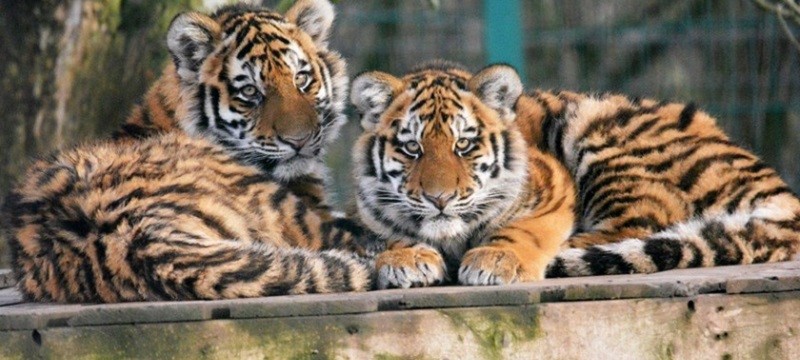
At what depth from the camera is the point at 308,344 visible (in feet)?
11.3

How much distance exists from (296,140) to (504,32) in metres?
3.04

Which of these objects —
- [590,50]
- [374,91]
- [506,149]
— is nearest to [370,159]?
[374,91]

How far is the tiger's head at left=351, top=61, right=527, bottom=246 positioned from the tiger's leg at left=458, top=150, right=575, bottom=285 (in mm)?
97

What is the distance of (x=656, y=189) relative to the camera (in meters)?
4.45

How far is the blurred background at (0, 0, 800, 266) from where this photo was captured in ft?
19.7

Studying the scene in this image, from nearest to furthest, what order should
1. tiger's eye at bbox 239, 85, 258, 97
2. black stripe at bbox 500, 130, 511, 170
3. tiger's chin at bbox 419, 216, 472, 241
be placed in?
tiger's chin at bbox 419, 216, 472, 241, black stripe at bbox 500, 130, 511, 170, tiger's eye at bbox 239, 85, 258, 97

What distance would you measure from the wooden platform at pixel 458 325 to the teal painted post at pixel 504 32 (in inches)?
157

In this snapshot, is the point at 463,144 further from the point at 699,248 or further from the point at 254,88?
the point at 254,88

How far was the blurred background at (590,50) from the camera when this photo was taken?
5.99 metres

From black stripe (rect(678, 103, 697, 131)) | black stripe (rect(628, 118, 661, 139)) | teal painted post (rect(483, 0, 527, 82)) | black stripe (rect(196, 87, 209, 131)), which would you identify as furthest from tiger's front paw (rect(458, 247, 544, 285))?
teal painted post (rect(483, 0, 527, 82))

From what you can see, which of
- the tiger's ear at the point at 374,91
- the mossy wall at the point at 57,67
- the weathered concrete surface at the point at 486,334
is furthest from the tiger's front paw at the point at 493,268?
the mossy wall at the point at 57,67

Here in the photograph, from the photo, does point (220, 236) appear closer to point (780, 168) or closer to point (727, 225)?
point (727, 225)

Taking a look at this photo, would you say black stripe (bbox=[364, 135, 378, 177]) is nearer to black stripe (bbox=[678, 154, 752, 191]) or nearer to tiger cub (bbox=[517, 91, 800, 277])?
tiger cub (bbox=[517, 91, 800, 277])

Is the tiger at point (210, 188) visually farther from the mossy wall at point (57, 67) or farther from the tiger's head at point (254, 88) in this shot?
the mossy wall at point (57, 67)
